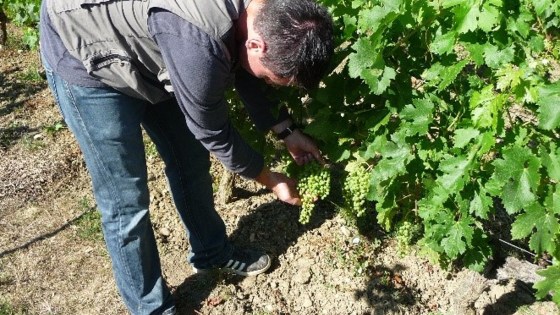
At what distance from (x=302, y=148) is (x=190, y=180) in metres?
0.72

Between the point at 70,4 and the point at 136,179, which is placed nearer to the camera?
the point at 70,4

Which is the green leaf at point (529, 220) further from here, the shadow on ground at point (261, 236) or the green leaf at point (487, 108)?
the shadow on ground at point (261, 236)

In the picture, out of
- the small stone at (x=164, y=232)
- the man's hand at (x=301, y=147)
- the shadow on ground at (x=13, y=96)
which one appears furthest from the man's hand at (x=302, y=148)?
the shadow on ground at (x=13, y=96)

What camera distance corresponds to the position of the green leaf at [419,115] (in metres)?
2.47

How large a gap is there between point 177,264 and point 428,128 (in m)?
2.10

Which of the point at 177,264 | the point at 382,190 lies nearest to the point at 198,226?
the point at 177,264

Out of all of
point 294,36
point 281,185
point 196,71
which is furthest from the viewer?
point 281,185

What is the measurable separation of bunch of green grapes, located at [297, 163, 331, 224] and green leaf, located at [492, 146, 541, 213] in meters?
0.90

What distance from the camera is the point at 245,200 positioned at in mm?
4363

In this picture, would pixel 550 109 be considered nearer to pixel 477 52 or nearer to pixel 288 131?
pixel 477 52

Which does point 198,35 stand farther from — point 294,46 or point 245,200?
point 245,200

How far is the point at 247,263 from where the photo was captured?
12.4 ft

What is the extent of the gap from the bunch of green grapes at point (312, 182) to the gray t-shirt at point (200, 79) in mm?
276

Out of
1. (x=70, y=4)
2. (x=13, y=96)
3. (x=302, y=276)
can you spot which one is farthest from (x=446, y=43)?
(x=13, y=96)
